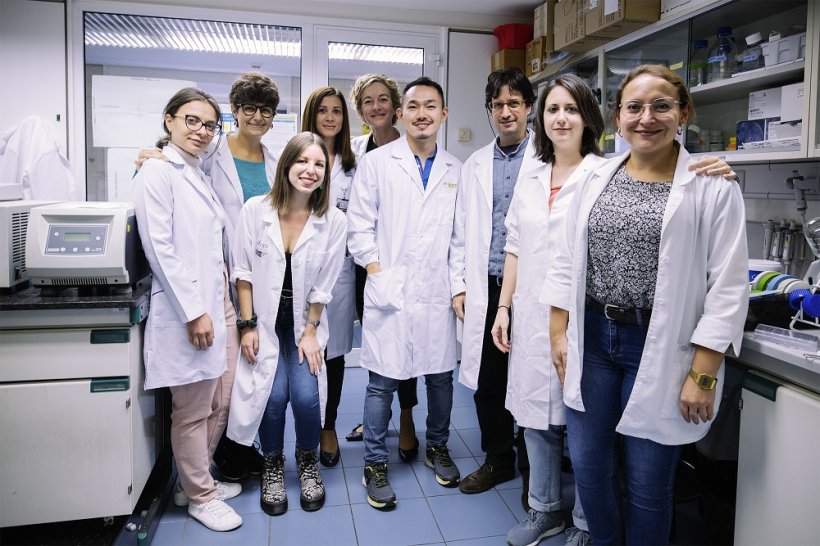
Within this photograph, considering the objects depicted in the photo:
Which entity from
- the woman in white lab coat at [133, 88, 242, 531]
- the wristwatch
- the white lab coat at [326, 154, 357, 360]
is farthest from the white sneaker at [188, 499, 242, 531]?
the wristwatch

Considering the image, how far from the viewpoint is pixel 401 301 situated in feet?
7.30

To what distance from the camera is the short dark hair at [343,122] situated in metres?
2.51

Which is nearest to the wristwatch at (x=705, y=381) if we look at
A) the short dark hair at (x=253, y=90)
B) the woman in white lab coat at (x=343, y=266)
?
the woman in white lab coat at (x=343, y=266)

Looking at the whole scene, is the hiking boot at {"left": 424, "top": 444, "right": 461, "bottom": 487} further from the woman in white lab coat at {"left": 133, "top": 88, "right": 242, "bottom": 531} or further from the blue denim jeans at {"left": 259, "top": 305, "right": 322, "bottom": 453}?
the woman in white lab coat at {"left": 133, "top": 88, "right": 242, "bottom": 531}

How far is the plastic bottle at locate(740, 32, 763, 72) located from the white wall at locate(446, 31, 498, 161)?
210 cm

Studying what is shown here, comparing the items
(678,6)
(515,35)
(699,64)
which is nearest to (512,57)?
(515,35)

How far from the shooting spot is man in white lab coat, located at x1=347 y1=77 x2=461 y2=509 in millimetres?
2242

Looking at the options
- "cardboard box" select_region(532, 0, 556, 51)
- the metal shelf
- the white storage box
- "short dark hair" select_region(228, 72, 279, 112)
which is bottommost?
"short dark hair" select_region(228, 72, 279, 112)

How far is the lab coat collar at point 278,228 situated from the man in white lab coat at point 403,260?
0.59 feet

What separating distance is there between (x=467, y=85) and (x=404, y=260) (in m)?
2.42

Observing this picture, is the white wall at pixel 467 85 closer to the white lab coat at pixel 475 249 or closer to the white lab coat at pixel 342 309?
the white lab coat at pixel 342 309

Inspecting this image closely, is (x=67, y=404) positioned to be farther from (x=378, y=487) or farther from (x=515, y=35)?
(x=515, y=35)

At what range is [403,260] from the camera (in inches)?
88.8

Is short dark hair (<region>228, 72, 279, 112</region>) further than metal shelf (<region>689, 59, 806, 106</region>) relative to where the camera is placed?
Yes
